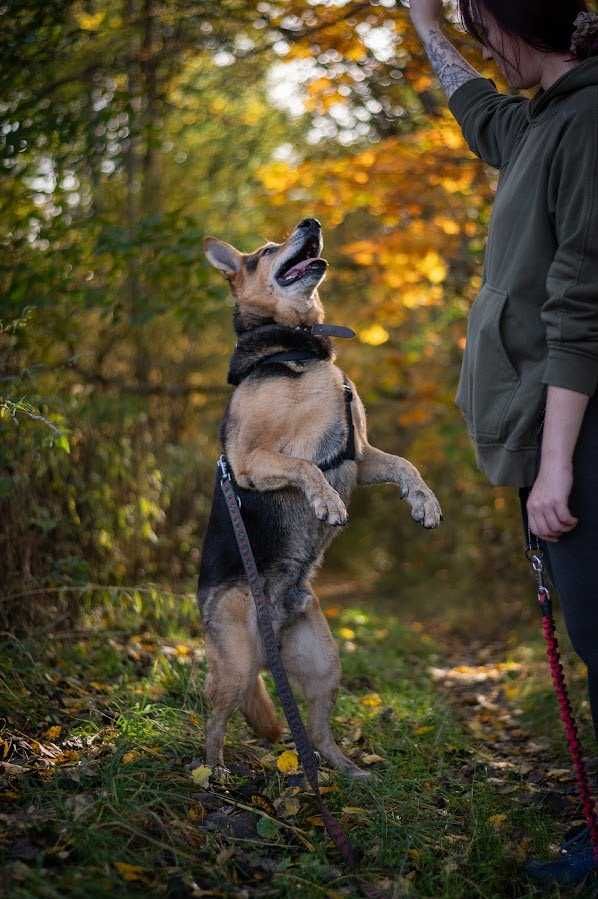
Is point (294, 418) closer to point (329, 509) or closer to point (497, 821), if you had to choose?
point (329, 509)

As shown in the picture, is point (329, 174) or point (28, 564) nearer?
point (28, 564)

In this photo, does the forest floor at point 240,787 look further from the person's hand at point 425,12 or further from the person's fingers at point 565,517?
the person's hand at point 425,12

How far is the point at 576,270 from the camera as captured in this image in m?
1.96

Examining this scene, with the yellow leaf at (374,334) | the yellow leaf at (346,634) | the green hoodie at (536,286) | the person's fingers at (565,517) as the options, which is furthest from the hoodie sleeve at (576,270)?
the yellow leaf at (374,334)

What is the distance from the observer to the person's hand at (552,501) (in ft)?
6.58

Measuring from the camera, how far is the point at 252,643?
3281 mm

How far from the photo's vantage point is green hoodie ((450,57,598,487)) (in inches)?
76.8

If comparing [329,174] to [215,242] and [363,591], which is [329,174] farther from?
[363,591]

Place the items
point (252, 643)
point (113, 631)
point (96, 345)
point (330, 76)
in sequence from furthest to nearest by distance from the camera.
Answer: point (96, 345), point (330, 76), point (113, 631), point (252, 643)

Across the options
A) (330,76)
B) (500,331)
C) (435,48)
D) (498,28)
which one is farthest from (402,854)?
(330,76)

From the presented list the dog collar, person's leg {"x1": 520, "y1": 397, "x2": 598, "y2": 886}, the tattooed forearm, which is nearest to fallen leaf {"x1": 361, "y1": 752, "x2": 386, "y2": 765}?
person's leg {"x1": 520, "y1": 397, "x2": 598, "y2": 886}

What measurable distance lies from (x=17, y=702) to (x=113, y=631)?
139 cm

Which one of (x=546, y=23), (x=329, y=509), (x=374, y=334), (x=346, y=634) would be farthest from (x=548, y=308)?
(x=374, y=334)

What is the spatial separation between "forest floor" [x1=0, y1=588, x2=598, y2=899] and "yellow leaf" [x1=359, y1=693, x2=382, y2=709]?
0.05 ft
